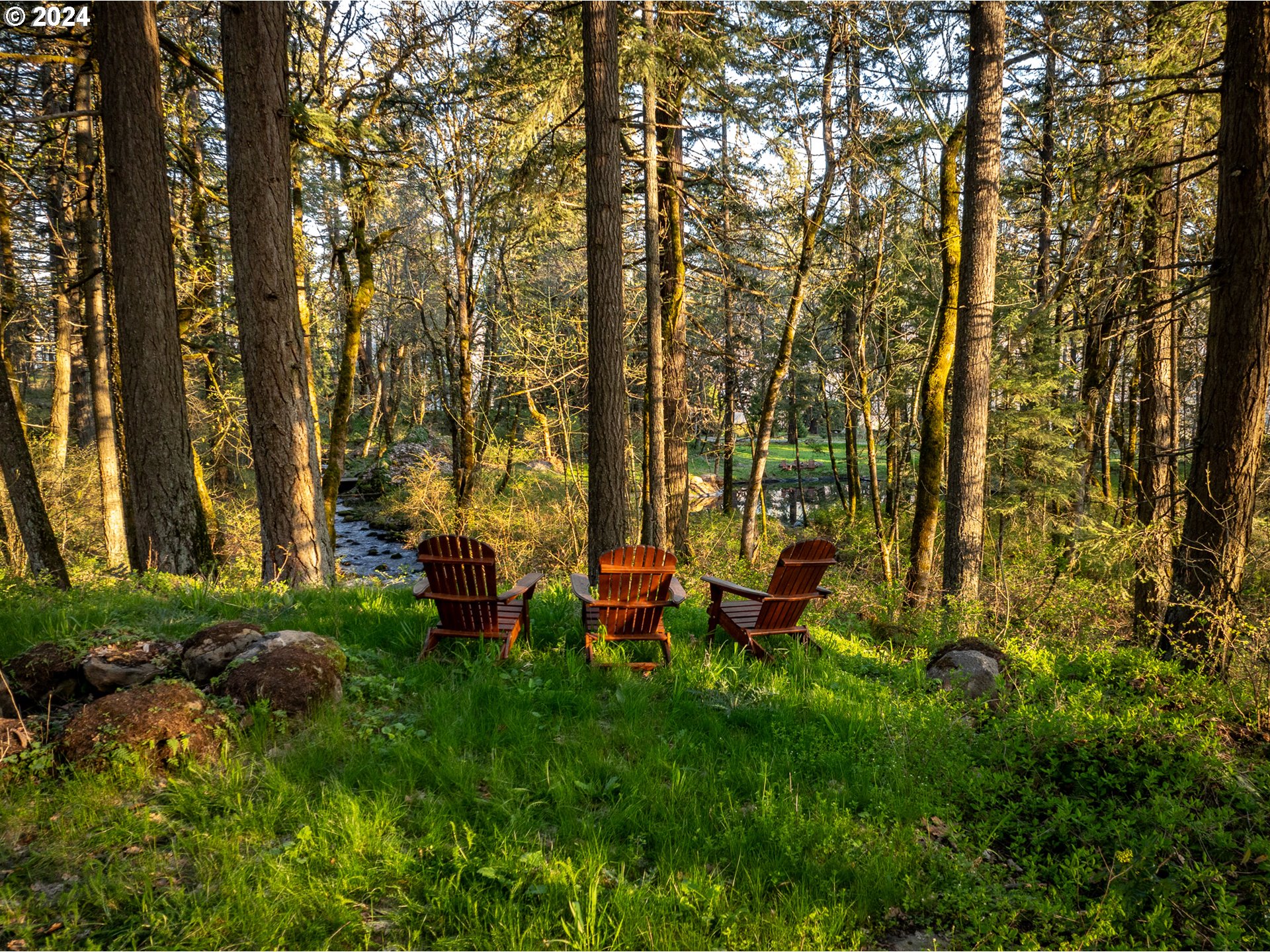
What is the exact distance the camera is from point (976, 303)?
24.1 ft

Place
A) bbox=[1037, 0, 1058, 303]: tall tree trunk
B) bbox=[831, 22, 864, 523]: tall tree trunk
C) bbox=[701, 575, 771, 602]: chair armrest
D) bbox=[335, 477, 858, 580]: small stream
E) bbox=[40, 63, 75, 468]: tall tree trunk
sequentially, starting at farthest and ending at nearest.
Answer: bbox=[335, 477, 858, 580]: small stream → bbox=[831, 22, 864, 523]: tall tree trunk → bbox=[1037, 0, 1058, 303]: tall tree trunk → bbox=[40, 63, 75, 468]: tall tree trunk → bbox=[701, 575, 771, 602]: chair armrest

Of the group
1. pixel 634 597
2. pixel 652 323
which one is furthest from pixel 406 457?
pixel 634 597

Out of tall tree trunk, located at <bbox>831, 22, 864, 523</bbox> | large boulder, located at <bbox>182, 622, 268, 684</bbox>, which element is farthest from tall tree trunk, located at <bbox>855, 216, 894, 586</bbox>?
large boulder, located at <bbox>182, 622, 268, 684</bbox>

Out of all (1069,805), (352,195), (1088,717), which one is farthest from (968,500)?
(352,195)

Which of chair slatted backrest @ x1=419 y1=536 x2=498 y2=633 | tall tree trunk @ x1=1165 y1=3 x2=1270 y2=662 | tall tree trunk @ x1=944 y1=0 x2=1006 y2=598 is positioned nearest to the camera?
chair slatted backrest @ x1=419 y1=536 x2=498 y2=633

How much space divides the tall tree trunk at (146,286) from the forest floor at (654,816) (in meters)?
Result: 2.12

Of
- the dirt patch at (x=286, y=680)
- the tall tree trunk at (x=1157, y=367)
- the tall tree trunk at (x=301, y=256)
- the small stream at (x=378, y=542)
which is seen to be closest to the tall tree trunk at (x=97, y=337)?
the tall tree trunk at (x=301, y=256)

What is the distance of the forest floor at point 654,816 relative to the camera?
229 centimetres

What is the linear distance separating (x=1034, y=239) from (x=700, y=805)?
17.2 meters

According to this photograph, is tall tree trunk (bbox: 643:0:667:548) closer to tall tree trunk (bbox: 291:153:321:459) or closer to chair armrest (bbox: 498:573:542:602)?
chair armrest (bbox: 498:573:542:602)

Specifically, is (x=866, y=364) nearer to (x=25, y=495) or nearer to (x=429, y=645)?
(x=429, y=645)

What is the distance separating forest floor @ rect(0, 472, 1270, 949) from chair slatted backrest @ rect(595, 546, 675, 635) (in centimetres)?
40

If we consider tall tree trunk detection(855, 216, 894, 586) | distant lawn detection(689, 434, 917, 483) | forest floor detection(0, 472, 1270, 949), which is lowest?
distant lawn detection(689, 434, 917, 483)

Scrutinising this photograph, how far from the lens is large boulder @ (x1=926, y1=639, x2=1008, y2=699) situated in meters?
4.56
